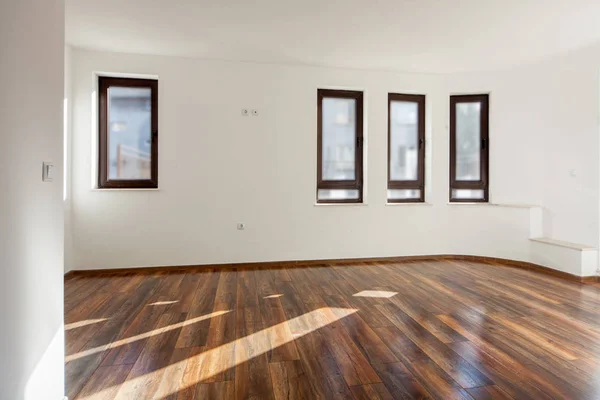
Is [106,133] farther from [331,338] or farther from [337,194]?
[331,338]

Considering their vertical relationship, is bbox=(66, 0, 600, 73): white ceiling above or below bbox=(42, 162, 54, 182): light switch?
above

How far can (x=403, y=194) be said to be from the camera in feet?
17.9

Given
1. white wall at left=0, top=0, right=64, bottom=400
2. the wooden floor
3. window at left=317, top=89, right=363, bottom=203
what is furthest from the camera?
window at left=317, top=89, right=363, bottom=203

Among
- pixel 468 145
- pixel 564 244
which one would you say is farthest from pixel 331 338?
pixel 468 145

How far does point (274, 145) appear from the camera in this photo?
491 centimetres

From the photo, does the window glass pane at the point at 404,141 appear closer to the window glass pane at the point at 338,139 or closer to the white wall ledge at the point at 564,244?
the window glass pane at the point at 338,139

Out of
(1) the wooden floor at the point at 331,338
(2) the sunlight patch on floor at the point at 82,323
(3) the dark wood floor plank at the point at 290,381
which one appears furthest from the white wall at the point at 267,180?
(3) the dark wood floor plank at the point at 290,381

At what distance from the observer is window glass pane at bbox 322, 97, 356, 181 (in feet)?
17.1

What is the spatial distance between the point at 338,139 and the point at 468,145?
200 cm

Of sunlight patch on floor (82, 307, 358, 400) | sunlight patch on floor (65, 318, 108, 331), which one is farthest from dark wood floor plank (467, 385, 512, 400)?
sunlight patch on floor (65, 318, 108, 331)

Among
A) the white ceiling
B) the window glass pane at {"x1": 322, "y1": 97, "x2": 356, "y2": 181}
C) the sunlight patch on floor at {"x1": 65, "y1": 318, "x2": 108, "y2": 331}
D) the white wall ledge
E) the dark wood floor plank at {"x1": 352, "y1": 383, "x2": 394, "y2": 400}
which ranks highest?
the white ceiling

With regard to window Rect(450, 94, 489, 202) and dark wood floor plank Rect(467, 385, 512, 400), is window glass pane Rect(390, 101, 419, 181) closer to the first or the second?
window Rect(450, 94, 489, 202)

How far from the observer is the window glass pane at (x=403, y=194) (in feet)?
17.8

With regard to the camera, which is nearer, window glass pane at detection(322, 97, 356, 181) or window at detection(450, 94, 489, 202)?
window glass pane at detection(322, 97, 356, 181)
